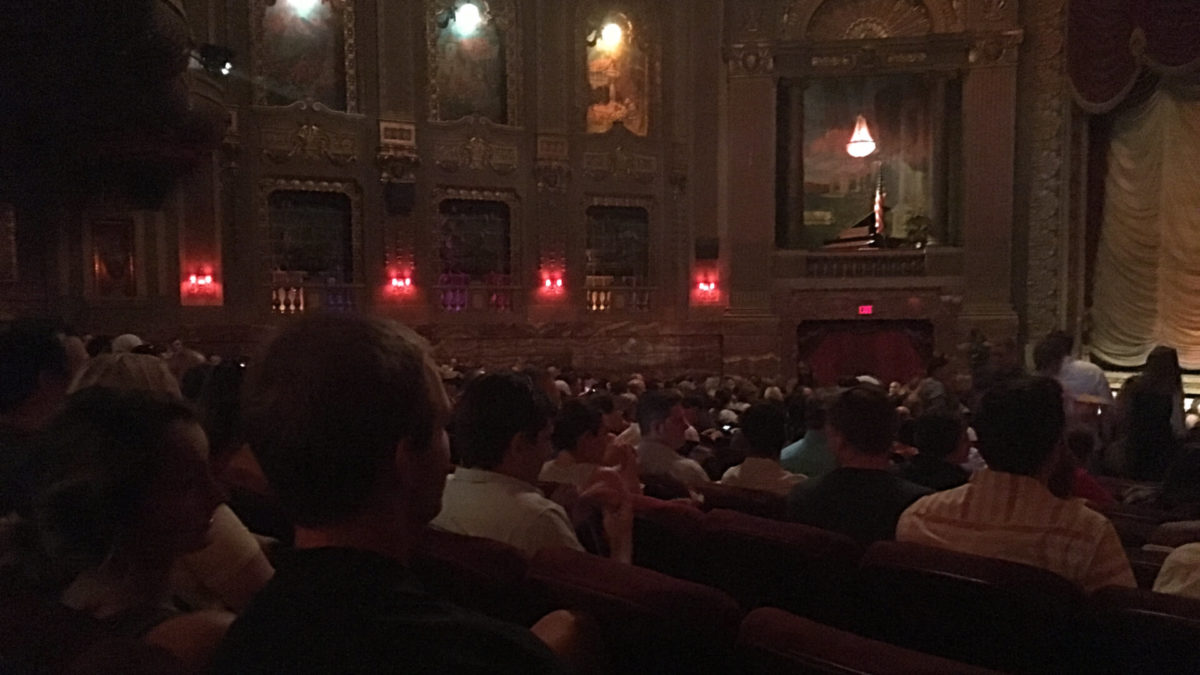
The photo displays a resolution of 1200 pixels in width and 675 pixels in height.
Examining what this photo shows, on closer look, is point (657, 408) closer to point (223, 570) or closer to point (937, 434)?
point (937, 434)

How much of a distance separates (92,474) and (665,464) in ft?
10.7

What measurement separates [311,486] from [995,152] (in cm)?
1579

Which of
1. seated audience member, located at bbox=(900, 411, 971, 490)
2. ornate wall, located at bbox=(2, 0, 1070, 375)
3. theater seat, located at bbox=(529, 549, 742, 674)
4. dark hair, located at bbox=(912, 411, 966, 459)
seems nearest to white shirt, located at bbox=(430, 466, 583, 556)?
theater seat, located at bbox=(529, 549, 742, 674)

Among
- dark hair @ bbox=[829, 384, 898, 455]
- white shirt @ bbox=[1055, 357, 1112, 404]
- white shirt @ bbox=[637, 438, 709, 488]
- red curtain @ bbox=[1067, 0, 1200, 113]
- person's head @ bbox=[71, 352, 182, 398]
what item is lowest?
white shirt @ bbox=[637, 438, 709, 488]

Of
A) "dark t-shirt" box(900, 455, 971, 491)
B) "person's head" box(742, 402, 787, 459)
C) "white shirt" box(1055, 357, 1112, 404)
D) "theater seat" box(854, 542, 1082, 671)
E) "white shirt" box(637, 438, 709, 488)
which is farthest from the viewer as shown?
"white shirt" box(1055, 357, 1112, 404)

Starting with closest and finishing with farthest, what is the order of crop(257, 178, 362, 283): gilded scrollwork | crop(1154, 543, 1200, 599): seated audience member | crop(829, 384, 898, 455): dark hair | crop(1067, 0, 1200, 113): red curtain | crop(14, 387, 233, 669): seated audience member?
crop(14, 387, 233, 669): seated audience member → crop(1154, 543, 1200, 599): seated audience member → crop(829, 384, 898, 455): dark hair → crop(1067, 0, 1200, 113): red curtain → crop(257, 178, 362, 283): gilded scrollwork

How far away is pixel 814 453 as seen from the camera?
4887 millimetres

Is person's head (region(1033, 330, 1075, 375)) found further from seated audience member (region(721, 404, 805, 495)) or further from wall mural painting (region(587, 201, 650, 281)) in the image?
wall mural painting (region(587, 201, 650, 281))

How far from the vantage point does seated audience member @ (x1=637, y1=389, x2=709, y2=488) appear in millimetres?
4562

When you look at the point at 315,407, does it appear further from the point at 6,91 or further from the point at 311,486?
the point at 6,91

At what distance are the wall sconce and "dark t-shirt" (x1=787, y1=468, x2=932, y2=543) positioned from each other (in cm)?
1390

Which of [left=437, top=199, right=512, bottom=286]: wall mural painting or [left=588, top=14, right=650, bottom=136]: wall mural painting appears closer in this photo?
[left=437, top=199, right=512, bottom=286]: wall mural painting

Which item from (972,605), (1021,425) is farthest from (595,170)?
(972,605)

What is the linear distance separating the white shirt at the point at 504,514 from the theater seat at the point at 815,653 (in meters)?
0.88
